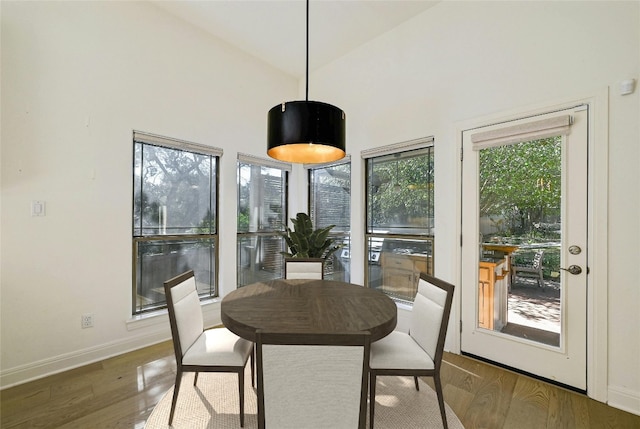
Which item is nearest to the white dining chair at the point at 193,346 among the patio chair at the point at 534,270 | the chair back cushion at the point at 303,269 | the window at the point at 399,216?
the chair back cushion at the point at 303,269

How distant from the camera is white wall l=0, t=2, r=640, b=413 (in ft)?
6.64

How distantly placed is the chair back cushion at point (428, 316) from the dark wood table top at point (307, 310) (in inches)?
9.3

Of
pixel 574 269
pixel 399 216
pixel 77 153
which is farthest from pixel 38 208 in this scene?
pixel 574 269

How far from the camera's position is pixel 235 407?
6.36 feet

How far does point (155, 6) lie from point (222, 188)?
2.02m

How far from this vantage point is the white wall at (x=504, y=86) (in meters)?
1.97

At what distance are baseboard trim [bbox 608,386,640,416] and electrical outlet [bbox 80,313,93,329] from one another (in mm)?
4189

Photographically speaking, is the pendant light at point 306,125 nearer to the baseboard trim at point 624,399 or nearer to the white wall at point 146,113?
the white wall at point 146,113

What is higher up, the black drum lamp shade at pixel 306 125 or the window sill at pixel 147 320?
the black drum lamp shade at pixel 306 125

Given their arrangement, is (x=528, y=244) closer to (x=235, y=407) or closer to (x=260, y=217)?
(x=235, y=407)

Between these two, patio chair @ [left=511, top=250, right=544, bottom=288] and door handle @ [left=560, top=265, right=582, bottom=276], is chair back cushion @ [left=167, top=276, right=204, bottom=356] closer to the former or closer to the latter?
patio chair @ [left=511, top=250, right=544, bottom=288]

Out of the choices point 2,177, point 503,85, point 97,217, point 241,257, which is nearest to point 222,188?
point 241,257

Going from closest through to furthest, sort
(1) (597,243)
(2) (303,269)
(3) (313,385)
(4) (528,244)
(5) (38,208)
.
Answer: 1. (3) (313,385)
2. (1) (597,243)
3. (5) (38,208)
4. (4) (528,244)
5. (2) (303,269)

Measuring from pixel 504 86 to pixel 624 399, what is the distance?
2522mm
